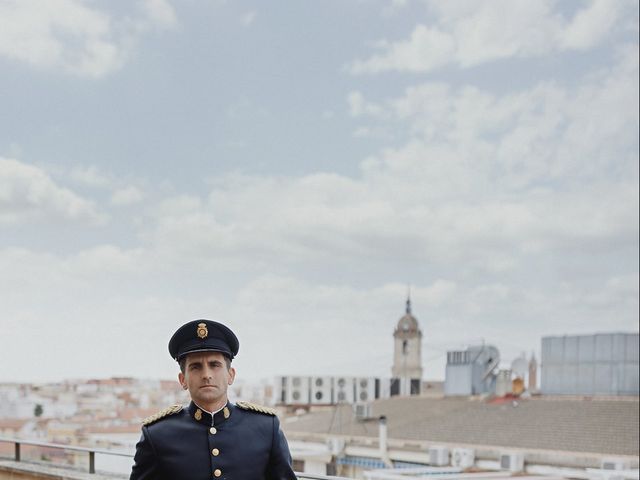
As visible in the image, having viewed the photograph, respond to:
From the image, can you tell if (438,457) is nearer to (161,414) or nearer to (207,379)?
(161,414)

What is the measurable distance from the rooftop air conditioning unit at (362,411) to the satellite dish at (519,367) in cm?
948

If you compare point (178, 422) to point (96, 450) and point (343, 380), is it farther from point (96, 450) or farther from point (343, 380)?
point (343, 380)

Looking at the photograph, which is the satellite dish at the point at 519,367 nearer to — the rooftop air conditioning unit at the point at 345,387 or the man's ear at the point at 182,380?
the rooftop air conditioning unit at the point at 345,387

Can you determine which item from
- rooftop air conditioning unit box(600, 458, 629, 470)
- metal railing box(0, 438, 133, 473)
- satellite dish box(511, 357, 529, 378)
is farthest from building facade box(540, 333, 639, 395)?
metal railing box(0, 438, 133, 473)

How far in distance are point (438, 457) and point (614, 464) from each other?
6.48 metres

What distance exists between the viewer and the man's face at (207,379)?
246 centimetres

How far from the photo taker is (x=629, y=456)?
2759cm

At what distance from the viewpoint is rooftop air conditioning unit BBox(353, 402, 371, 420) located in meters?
42.8

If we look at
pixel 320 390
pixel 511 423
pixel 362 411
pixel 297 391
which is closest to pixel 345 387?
pixel 320 390

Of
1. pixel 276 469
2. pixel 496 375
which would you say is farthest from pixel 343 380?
pixel 276 469

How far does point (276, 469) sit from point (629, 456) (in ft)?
90.7

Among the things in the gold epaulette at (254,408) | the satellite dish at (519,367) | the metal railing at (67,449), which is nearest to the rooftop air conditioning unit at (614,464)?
the satellite dish at (519,367)

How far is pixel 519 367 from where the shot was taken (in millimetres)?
48500

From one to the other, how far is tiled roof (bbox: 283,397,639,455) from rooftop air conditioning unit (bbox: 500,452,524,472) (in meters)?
2.36
